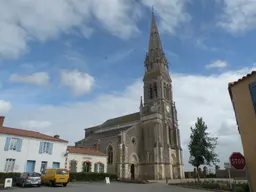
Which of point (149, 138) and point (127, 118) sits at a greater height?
point (127, 118)

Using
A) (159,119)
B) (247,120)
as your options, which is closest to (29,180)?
(247,120)

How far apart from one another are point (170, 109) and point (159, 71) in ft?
31.9

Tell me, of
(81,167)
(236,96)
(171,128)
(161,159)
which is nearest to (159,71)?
(171,128)

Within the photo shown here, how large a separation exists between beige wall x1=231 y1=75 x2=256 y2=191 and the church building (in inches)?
1349

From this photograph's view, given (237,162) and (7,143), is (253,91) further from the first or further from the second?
(7,143)

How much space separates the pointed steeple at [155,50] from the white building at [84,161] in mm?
30719

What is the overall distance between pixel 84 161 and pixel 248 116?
1136 inches

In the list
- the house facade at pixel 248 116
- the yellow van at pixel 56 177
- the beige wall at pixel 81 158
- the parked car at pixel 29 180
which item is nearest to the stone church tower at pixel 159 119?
the beige wall at pixel 81 158

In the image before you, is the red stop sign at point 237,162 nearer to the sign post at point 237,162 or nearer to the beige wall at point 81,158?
the sign post at point 237,162

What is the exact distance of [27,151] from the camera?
25062 millimetres

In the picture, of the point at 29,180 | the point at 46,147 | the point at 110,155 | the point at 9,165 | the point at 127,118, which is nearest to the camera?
the point at 29,180

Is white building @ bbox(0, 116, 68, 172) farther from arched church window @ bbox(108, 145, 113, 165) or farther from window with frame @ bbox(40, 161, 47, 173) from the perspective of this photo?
arched church window @ bbox(108, 145, 113, 165)

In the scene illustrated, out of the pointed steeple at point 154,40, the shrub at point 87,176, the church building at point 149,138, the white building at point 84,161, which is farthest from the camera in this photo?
the pointed steeple at point 154,40

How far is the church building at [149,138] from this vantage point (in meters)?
41.4
